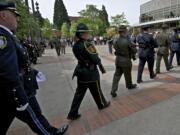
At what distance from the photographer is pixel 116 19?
79.7 metres

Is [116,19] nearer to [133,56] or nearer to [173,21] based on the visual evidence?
[173,21]

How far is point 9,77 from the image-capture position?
276 centimetres

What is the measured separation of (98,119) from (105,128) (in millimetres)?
470

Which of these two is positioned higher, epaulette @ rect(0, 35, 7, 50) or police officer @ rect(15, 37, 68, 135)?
epaulette @ rect(0, 35, 7, 50)

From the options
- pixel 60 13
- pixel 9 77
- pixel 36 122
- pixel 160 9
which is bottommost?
pixel 36 122

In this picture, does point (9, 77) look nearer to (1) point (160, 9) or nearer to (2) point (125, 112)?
(2) point (125, 112)

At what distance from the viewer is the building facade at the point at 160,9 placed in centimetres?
8094

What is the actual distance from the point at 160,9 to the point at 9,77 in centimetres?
9355

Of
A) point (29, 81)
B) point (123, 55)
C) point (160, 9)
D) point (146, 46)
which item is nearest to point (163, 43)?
point (146, 46)

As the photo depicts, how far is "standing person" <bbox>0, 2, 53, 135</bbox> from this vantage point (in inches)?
109

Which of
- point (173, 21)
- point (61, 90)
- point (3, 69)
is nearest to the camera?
point (3, 69)

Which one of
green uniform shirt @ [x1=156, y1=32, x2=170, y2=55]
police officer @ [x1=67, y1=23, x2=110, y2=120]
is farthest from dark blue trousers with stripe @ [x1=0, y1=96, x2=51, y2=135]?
green uniform shirt @ [x1=156, y1=32, x2=170, y2=55]

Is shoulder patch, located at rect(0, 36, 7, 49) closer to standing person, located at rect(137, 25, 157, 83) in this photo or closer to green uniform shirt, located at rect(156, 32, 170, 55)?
standing person, located at rect(137, 25, 157, 83)

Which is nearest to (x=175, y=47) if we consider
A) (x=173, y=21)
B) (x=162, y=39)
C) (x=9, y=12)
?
(x=162, y=39)
